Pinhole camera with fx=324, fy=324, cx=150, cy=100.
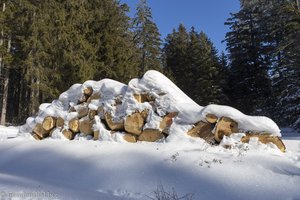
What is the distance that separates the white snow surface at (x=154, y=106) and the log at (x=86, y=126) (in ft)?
1.33

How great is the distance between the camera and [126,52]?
2402cm

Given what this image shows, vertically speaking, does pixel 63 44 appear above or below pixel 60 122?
above

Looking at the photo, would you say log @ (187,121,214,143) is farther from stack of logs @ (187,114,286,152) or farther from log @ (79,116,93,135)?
log @ (79,116,93,135)

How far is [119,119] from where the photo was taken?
32.9ft

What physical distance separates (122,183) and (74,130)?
4491mm

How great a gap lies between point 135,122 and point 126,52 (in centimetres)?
1491

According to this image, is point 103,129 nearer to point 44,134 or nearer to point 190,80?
point 44,134

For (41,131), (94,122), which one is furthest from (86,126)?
(41,131)

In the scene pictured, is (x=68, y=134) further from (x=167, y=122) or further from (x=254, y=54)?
(x=254, y=54)

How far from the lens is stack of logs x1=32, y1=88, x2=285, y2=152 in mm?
8500

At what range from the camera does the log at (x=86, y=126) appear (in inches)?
414

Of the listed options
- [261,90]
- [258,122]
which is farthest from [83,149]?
[261,90]

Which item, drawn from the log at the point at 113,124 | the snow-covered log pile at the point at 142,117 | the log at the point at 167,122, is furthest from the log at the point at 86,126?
the log at the point at 167,122

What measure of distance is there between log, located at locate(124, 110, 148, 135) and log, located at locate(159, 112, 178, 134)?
661mm
